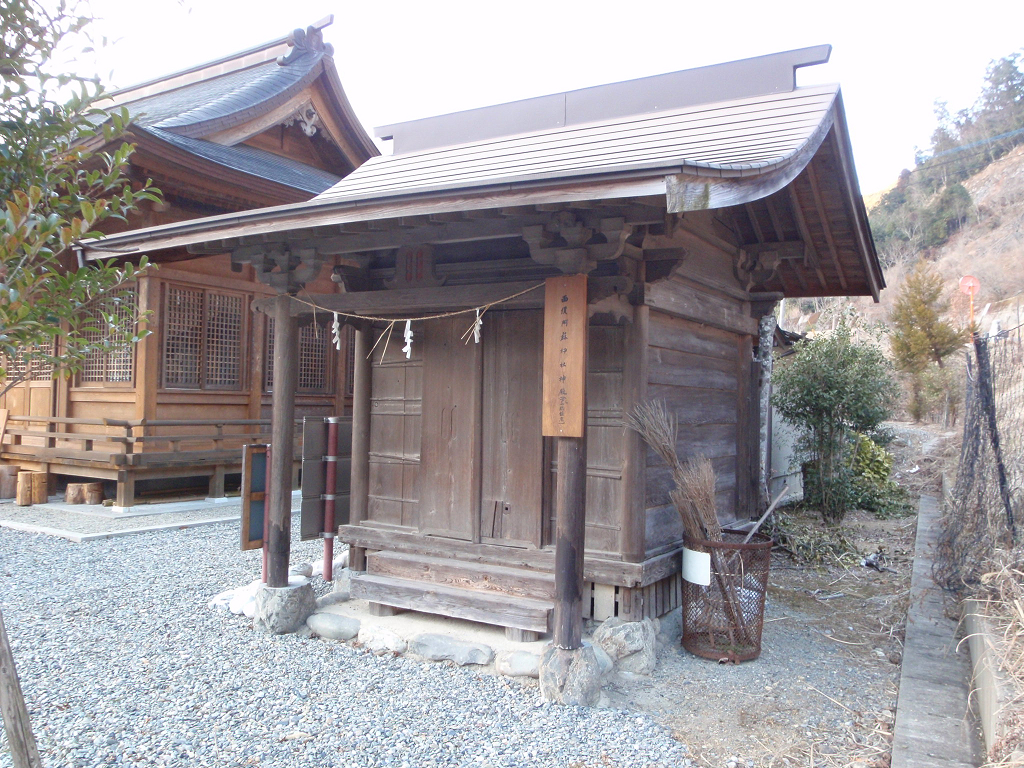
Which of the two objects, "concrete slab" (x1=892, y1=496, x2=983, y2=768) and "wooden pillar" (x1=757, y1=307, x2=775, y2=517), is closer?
"concrete slab" (x1=892, y1=496, x2=983, y2=768)

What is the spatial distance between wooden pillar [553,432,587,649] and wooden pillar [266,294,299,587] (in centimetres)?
220

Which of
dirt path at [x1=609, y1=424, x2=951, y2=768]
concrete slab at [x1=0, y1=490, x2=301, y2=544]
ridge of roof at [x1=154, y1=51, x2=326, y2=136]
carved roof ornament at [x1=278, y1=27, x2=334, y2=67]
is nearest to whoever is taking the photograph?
dirt path at [x1=609, y1=424, x2=951, y2=768]

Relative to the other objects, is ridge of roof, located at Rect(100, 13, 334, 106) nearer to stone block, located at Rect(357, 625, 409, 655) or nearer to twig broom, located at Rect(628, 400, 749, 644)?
twig broom, located at Rect(628, 400, 749, 644)

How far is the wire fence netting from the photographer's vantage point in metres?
5.29

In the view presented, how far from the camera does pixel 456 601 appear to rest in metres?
5.21

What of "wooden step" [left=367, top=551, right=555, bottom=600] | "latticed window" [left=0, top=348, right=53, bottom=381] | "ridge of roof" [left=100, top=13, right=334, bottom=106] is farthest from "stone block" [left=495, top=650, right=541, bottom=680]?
"ridge of roof" [left=100, top=13, right=334, bottom=106]

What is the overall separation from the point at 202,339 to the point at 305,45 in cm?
677

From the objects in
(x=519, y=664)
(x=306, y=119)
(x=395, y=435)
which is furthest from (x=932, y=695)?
(x=306, y=119)

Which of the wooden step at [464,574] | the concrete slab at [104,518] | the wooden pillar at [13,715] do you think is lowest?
the concrete slab at [104,518]

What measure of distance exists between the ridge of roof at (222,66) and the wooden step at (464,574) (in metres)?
11.6

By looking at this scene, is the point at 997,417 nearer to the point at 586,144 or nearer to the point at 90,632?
the point at 586,144

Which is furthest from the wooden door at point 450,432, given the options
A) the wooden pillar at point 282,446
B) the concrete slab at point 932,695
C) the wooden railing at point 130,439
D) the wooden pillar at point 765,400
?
the wooden railing at point 130,439

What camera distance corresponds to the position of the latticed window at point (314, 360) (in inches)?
468

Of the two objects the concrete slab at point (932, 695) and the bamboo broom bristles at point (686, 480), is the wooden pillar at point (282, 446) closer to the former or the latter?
the bamboo broom bristles at point (686, 480)
